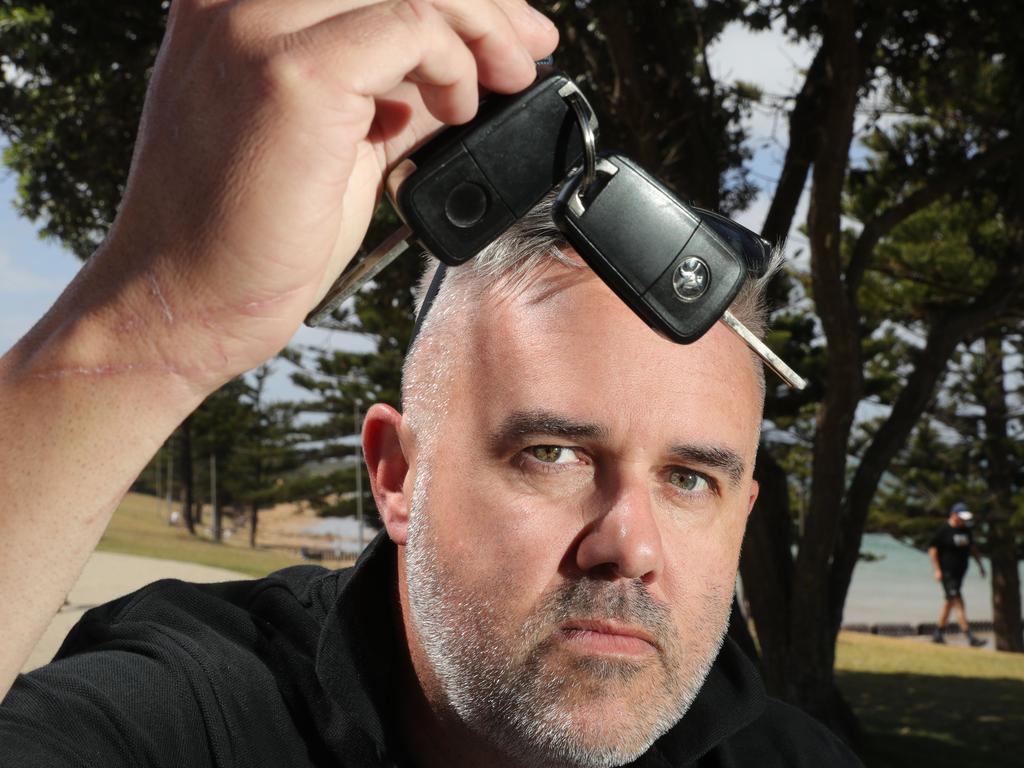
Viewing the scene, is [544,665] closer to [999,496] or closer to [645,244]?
[645,244]

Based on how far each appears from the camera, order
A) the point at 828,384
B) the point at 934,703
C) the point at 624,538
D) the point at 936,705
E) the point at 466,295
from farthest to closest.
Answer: the point at 934,703 < the point at 936,705 < the point at 828,384 < the point at 466,295 < the point at 624,538

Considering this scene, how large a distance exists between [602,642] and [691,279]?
69 cm

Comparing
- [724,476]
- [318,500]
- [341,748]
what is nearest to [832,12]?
[724,476]

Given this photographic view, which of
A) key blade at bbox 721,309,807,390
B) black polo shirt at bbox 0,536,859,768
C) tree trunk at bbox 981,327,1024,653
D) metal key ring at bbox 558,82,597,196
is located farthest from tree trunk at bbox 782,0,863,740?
tree trunk at bbox 981,327,1024,653

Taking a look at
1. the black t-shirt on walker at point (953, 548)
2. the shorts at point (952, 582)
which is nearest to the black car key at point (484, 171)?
the black t-shirt on walker at point (953, 548)

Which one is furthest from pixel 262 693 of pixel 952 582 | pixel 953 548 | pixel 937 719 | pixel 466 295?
pixel 952 582

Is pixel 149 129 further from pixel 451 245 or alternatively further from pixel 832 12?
pixel 832 12

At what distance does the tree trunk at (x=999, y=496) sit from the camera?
26722 mm

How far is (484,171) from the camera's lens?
1400 mm

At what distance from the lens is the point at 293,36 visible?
1.17m

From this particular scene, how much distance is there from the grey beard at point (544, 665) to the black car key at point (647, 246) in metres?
0.56

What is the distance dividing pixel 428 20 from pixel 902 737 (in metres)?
10.5

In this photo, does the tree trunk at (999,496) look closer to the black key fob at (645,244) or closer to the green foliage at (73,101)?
the green foliage at (73,101)

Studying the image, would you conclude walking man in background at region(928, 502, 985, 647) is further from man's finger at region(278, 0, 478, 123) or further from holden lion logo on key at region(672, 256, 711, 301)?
man's finger at region(278, 0, 478, 123)
